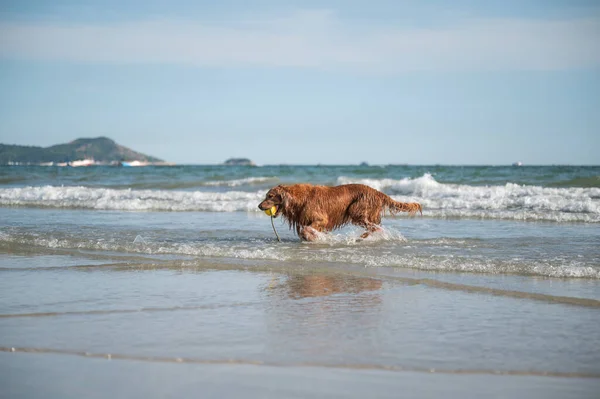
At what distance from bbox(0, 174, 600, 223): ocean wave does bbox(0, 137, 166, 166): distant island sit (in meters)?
52.5

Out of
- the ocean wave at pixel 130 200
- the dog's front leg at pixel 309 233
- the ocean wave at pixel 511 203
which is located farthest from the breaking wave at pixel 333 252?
the ocean wave at pixel 130 200

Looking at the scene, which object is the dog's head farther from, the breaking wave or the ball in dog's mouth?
Answer: the breaking wave

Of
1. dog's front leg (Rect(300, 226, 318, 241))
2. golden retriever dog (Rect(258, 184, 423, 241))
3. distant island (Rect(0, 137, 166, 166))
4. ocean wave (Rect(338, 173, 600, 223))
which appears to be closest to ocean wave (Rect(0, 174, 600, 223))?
ocean wave (Rect(338, 173, 600, 223))

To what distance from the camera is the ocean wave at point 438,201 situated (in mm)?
16253

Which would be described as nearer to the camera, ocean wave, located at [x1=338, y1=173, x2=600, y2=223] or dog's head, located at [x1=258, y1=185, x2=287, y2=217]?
dog's head, located at [x1=258, y1=185, x2=287, y2=217]

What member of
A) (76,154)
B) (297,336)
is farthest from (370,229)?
(76,154)

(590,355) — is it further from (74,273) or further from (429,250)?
(74,273)

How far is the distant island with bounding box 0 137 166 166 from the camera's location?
81.1 meters

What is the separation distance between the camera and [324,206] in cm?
1148

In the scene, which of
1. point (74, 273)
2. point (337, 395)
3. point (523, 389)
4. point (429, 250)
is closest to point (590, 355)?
point (523, 389)

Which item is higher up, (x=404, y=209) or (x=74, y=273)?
(x=404, y=209)

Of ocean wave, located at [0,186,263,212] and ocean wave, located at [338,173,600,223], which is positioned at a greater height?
ocean wave, located at [338,173,600,223]

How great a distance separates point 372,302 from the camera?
667 cm

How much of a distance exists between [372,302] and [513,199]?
1406 cm
